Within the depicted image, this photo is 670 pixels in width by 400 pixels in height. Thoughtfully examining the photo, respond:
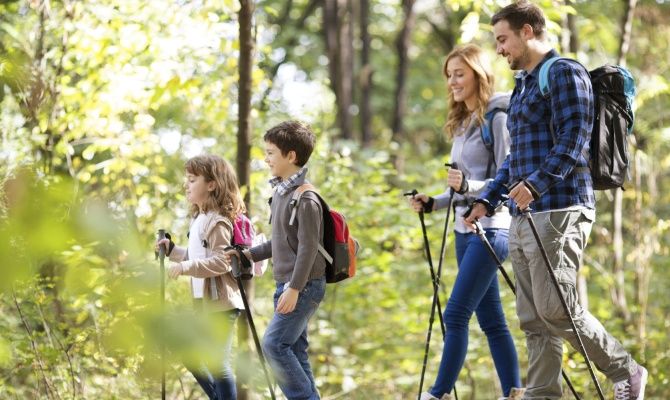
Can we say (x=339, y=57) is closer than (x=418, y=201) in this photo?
No

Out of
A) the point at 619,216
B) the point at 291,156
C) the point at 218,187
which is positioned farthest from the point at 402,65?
the point at 291,156

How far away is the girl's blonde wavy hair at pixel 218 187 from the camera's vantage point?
398 centimetres

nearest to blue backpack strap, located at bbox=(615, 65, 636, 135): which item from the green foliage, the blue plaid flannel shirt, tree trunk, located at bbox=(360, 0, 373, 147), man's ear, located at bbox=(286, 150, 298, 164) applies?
the blue plaid flannel shirt

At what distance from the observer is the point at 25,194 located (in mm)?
1154

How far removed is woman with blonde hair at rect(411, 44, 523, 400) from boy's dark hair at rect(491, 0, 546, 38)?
559 mm

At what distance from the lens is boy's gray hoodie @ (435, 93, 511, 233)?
392cm

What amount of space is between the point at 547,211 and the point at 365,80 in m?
11.9

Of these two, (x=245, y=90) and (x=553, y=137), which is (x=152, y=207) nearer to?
(x=245, y=90)

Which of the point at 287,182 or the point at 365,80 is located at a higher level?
the point at 365,80

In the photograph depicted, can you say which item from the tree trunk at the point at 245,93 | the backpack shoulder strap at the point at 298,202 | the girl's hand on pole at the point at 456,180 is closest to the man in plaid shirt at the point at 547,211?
the girl's hand on pole at the point at 456,180

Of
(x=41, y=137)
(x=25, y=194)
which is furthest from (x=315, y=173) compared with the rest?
(x=25, y=194)

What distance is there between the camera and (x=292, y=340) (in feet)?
11.7

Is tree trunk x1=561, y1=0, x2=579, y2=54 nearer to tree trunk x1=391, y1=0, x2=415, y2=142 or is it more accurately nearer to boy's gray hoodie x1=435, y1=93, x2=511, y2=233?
boy's gray hoodie x1=435, y1=93, x2=511, y2=233

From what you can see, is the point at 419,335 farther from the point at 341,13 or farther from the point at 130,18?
the point at 341,13
